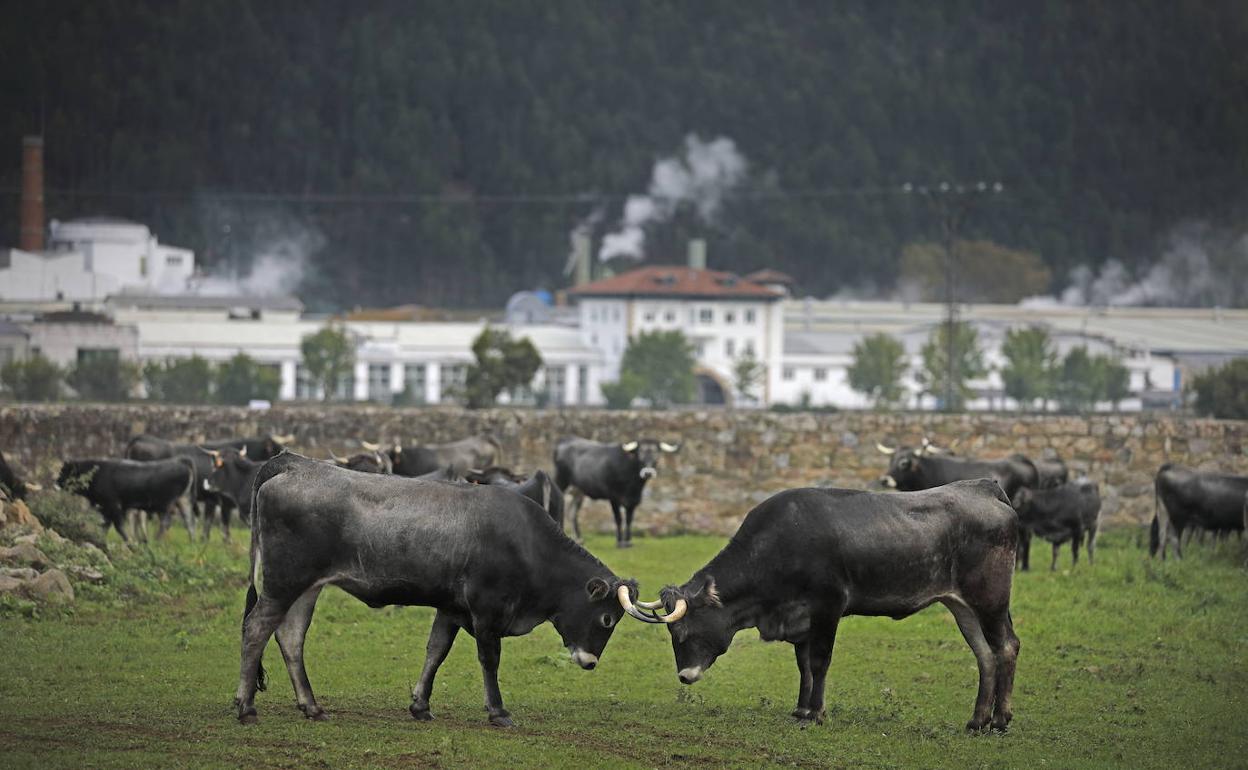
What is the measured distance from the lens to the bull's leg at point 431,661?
1250cm

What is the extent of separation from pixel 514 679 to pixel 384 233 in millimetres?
186963

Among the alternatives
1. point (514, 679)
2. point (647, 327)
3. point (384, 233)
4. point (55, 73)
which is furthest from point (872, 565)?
point (384, 233)

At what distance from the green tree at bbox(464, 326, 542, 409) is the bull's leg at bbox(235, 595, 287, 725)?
47176 millimetres

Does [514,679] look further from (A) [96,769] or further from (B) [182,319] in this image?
(B) [182,319]

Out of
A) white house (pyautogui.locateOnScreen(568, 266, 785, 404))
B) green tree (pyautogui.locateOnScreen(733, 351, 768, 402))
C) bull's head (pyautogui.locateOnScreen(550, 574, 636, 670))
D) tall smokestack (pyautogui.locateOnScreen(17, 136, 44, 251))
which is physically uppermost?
tall smokestack (pyautogui.locateOnScreen(17, 136, 44, 251))

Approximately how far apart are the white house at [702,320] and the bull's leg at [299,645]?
10691 centimetres

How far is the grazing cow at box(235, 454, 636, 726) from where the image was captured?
12.2m

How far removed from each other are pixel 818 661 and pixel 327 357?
272ft

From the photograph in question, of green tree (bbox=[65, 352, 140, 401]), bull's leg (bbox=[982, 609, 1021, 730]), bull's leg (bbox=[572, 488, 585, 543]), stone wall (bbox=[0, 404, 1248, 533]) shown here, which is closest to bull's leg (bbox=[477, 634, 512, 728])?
bull's leg (bbox=[982, 609, 1021, 730])

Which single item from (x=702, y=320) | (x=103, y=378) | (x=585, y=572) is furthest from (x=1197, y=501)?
(x=702, y=320)

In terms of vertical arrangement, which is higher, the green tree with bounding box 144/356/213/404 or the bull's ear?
the green tree with bounding box 144/356/213/404

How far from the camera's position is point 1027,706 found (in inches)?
551

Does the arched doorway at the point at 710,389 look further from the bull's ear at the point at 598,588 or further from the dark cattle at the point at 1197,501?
the bull's ear at the point at 598,588

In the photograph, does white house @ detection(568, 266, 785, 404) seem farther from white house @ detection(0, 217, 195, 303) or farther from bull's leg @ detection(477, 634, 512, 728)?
bull's leg @ detection(477, 634, 512, 728)
